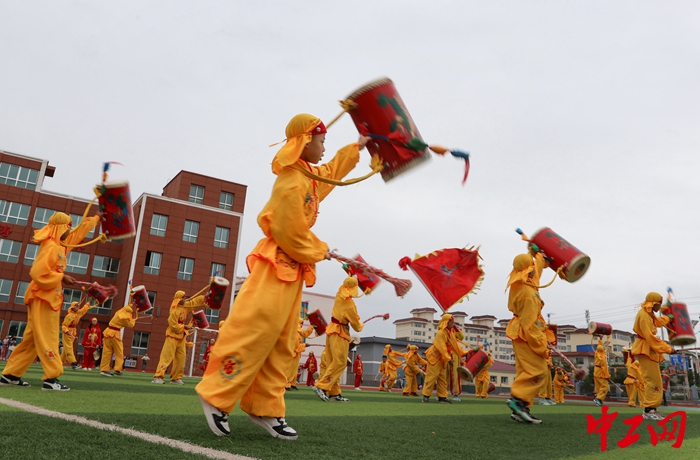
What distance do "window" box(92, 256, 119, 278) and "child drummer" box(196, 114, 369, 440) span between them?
118ft

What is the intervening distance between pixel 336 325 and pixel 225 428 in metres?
6.49

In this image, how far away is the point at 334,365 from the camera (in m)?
9.44

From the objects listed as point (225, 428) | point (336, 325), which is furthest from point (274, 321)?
point (336, 325)

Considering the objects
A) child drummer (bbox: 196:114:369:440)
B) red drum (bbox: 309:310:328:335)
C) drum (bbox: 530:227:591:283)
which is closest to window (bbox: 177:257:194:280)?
red drum (bbox: 309:310:328:335)

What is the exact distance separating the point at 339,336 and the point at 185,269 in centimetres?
2903

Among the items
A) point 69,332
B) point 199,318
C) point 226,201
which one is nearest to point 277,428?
point 199,318

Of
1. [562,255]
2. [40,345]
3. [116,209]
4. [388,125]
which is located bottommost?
[40,345]

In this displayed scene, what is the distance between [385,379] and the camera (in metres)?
23.9

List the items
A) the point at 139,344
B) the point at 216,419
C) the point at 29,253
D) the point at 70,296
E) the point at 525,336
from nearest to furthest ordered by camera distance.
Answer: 1. the point at 216,419
2. the point at 525,336
3. the point at 29,253
4. the point at 139,344
5. the point at 70,296

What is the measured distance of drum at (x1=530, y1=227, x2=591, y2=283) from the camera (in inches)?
259

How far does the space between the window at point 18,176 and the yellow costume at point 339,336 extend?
32221mm

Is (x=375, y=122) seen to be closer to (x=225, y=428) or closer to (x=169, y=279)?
(x=225, y=428)

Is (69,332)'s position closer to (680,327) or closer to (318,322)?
(318,322)

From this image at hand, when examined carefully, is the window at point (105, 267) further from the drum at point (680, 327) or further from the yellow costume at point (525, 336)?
the drum at point (680, 327)
